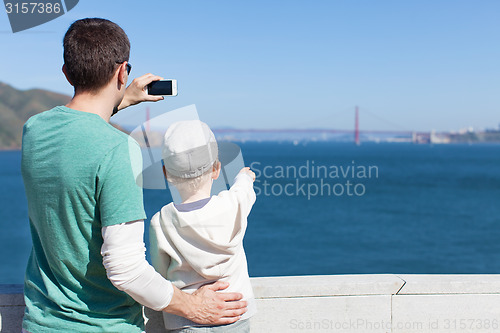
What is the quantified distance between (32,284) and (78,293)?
0.47ft

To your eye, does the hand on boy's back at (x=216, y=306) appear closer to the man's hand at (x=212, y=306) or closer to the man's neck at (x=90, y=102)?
the man's hand at (x=212, y=306)

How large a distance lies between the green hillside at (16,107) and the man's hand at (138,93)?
94241 mm

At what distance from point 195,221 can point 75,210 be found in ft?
1.08

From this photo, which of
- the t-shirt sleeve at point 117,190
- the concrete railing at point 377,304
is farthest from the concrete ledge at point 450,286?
the t-shirt sleeve at point 117,190

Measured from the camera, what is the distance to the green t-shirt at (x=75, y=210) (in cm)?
111

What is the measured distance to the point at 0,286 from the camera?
199cm

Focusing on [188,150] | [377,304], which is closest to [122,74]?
[188,150]

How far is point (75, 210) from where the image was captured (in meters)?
1.15

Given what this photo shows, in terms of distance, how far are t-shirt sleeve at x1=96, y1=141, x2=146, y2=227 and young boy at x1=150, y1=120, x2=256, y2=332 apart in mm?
245

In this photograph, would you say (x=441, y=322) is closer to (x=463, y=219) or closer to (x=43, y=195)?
(x=43, y=195)

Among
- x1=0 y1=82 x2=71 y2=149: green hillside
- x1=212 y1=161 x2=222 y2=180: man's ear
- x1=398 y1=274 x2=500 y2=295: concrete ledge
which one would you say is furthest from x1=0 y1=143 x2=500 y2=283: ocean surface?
x1=0 y1=82 x2=71 y2=149: green hillside

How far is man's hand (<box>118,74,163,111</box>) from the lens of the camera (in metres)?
1.59

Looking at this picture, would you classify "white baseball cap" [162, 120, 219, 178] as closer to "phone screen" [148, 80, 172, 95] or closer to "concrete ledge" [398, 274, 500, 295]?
"phone screen" [148, 80, 172, 95]

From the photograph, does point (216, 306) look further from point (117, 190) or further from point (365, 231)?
point (365, 231)
